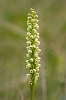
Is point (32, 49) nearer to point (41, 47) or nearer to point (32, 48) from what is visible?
point (32, 48)

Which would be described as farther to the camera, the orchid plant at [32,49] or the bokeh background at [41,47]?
the bokeh background at [41,47]

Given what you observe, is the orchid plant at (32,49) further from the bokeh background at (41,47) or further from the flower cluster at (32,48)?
the bokeh background at (41,47)

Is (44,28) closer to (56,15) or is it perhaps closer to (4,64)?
(56,15)

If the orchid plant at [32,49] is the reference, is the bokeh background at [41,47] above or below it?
above

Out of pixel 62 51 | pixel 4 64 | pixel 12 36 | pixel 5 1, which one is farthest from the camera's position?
pixel 5 1

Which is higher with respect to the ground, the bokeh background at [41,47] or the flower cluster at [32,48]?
the bokeh background at [41,47]

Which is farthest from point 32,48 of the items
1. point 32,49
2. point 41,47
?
point 41,47

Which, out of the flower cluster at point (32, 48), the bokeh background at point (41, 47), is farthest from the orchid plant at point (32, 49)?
the bokeh background at point (41, 47)

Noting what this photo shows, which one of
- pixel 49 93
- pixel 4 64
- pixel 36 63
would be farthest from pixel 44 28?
pixel 36 63
